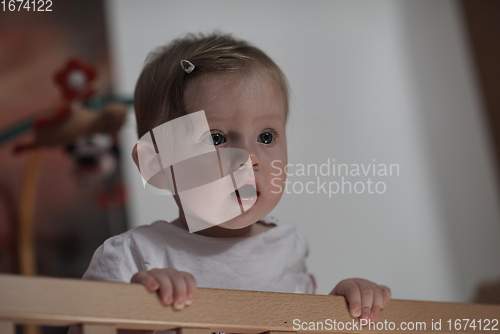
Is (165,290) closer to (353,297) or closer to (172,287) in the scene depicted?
(172,287)

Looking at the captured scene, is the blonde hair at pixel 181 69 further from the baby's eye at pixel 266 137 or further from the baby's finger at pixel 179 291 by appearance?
the baby's finger at pixel 179 291

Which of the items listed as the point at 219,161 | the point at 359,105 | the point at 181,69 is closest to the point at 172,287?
the point at 219,161

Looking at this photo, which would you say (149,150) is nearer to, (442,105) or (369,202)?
(369,202)

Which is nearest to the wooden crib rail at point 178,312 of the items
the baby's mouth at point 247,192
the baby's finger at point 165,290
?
the baby's finger at point 165,290

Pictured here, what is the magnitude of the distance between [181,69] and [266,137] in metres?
0.11

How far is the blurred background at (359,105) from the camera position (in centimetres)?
105

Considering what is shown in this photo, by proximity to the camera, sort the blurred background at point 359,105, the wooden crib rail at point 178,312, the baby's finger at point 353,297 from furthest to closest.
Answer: the blurred background at point 359,105 < the baby's finger at point 353,297 < the wooden crib rail at point 178,312

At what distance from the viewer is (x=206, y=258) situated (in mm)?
569

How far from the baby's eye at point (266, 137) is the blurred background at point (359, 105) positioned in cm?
19

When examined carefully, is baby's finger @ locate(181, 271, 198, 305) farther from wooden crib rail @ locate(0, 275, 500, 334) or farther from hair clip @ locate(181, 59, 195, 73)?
hair clip @ locate(181, 59, 195, 73)

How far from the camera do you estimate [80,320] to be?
342mm

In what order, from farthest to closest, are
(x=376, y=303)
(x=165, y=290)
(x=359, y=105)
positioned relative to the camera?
(x=359, y=105) < (x=376, y=303) < (x=165, y=290)

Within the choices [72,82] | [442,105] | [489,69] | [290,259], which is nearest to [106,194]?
[72,82]

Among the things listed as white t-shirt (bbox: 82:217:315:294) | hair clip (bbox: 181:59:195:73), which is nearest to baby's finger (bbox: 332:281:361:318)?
white t-shirt (bbox: 82:217:315:294)
